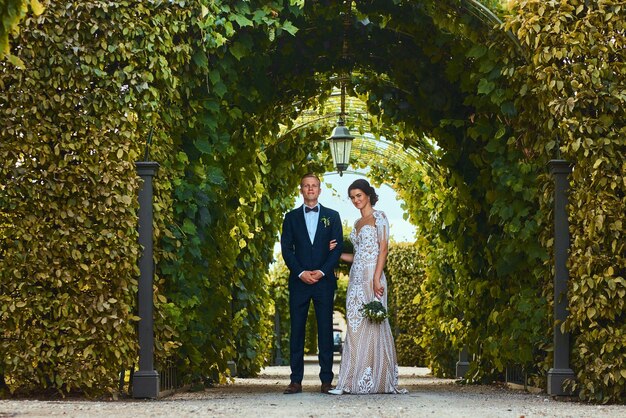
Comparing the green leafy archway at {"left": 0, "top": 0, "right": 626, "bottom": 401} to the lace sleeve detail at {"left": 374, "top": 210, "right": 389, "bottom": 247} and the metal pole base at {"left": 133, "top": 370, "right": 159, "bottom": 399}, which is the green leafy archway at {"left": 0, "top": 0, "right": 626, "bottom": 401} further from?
the lace sleeve detail at {"left": 374, "top": 210, "right": 389, "bottom": 247}

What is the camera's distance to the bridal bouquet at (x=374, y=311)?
28.0ft

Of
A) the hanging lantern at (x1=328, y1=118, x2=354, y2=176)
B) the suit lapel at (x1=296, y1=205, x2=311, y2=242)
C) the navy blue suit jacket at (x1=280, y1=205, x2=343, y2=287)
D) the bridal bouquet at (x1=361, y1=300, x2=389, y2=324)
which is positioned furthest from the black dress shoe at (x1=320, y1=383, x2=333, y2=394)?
the hanging lantern at (x1=328, y1=118, x2=354, y2=176)

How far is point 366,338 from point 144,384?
200cm

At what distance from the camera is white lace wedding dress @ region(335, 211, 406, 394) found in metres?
8.57

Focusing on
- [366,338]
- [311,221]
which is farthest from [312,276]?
[366,338]

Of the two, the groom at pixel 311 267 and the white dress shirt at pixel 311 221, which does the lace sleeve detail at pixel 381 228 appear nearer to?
the groom at pixel 311 267

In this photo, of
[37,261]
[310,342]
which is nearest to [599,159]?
[37,261]

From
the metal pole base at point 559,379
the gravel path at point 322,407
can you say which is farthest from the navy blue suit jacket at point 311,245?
the metal pole base at point 559,379

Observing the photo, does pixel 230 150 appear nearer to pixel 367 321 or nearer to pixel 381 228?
pixel 381 228

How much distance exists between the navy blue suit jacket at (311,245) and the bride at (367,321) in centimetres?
32

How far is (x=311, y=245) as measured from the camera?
8.44 metres

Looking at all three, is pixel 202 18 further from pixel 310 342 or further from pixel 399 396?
pixel 310 342

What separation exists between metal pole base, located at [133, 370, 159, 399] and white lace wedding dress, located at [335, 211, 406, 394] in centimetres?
165

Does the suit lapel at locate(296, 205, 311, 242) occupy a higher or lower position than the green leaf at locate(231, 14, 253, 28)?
lower
